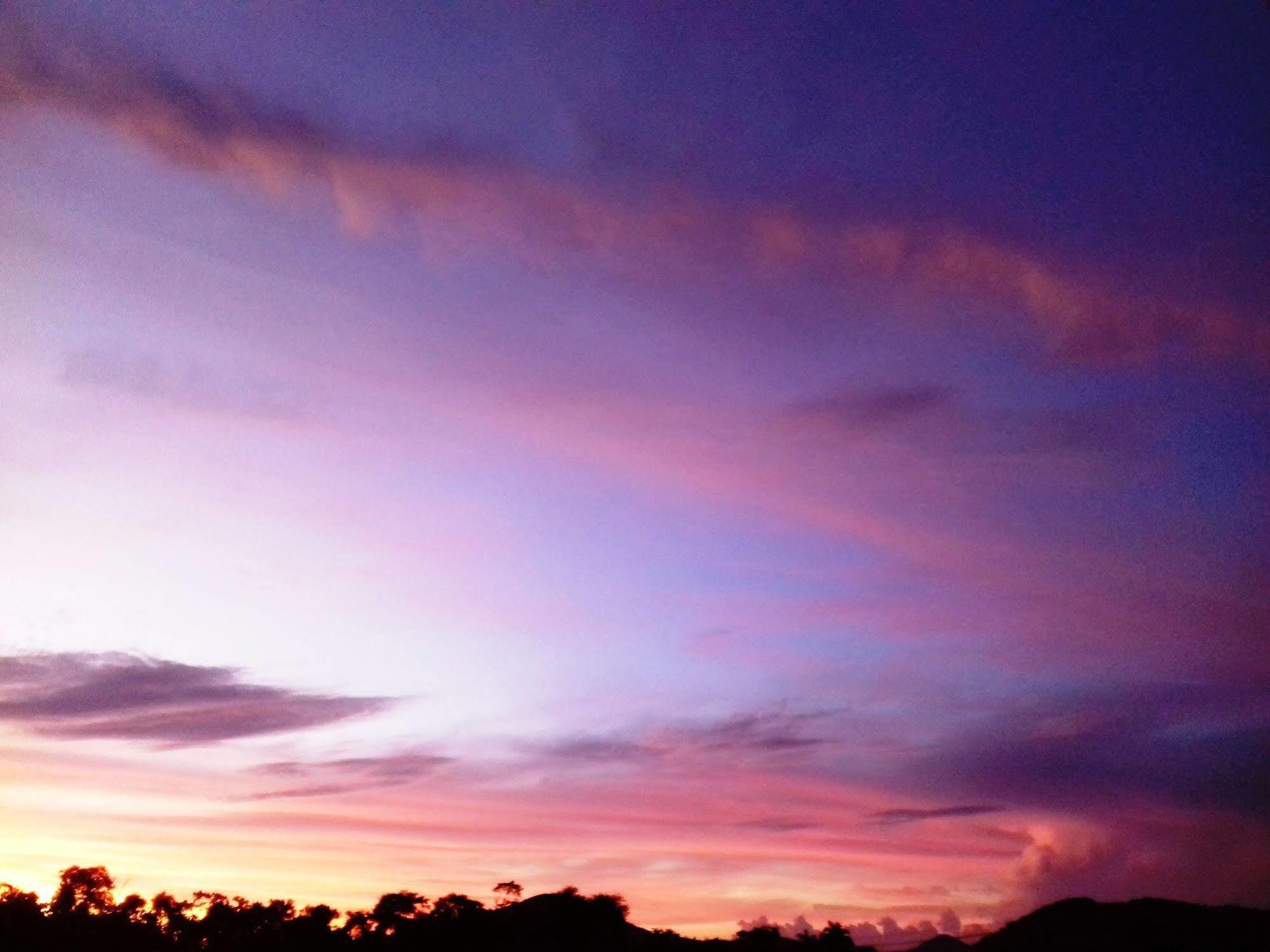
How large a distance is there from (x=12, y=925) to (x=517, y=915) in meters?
45.1

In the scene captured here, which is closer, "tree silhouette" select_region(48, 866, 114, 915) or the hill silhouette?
the hill silhouette

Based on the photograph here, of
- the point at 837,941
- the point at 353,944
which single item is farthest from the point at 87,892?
the point at 837,941

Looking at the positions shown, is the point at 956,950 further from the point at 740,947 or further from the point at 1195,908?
the point at 1195,908

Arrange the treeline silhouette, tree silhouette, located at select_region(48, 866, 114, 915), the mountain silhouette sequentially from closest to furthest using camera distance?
the mountain silhouette < the treeline silhouette < tree silhouette, located at select_region(48, 866, 114, 915)

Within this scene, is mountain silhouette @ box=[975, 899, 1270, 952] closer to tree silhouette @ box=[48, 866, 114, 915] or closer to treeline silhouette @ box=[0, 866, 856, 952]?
treeline silhouette @ box=[0, 866, 856, 952]

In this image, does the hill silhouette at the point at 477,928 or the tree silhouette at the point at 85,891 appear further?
the tree silhouette at the point at 85,891

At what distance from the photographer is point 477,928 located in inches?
3120

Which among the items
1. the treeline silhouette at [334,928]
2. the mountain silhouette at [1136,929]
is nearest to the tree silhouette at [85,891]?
the treeline silhouette at [334,928]

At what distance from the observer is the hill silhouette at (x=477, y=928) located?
56.2 m

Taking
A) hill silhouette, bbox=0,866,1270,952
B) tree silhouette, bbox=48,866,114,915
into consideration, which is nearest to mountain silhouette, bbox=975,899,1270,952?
hill silhouette, bbox=0,866,1270,952

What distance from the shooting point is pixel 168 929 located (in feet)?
376

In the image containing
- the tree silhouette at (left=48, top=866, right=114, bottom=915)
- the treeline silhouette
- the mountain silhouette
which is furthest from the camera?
the tree silhouette at (left=48, top=866, right=114, bottom=915)

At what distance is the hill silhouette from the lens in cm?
5619

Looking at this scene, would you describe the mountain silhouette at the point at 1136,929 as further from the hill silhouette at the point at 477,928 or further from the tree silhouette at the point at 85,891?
the tree silhouette at the point at 85,891
